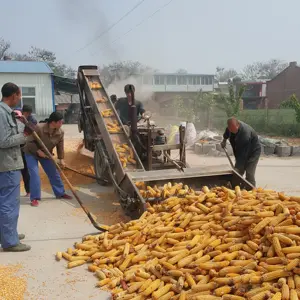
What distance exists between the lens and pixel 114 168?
23.2 feet

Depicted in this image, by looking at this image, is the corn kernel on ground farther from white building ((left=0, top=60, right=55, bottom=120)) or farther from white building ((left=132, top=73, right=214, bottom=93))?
white building ((left=132, top=73, right=214, bottom=93))

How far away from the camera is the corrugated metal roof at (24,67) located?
24.0m

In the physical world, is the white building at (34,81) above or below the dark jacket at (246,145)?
above

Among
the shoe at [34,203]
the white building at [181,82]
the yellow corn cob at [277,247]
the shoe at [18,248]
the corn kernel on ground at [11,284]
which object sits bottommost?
the corn kernel on ground at [11,284]

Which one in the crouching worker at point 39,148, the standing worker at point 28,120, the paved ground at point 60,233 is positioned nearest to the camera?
the paved ground at point 60,233

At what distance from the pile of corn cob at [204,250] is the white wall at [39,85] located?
20912 mm

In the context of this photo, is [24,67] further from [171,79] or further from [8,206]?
[171,79]

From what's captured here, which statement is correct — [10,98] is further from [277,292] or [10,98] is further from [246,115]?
[246,115]

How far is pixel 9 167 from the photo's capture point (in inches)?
197

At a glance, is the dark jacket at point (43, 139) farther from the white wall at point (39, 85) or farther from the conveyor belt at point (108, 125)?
the white wall at point (39, 85)

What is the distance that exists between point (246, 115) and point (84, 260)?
58.0ft

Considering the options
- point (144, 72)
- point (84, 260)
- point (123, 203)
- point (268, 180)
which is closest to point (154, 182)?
point (123, 203)

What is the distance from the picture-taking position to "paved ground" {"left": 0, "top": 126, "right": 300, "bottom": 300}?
167 inches

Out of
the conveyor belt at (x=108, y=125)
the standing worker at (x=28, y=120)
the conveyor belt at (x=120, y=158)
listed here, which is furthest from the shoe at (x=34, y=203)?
the conveyor belt at (x=108, y=125)
